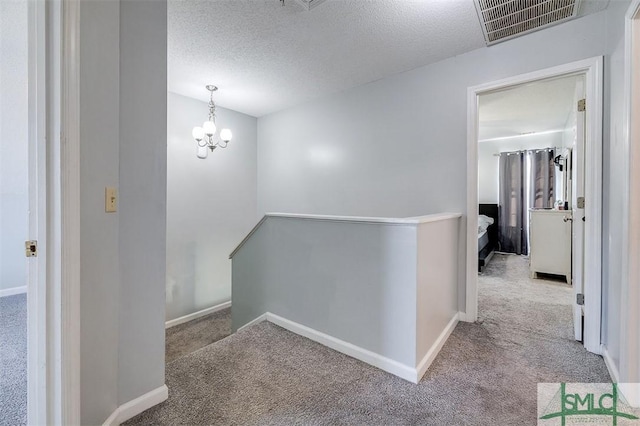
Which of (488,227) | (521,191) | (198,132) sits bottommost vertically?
(488,227)

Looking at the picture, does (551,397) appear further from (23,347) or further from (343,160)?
(23,347)

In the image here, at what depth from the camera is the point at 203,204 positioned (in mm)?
3975

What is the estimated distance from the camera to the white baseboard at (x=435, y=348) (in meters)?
1.75

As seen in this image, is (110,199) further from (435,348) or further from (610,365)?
(610,365)

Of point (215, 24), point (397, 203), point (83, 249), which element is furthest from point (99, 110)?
point (397, 203)

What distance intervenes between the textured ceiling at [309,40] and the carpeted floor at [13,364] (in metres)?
2.55

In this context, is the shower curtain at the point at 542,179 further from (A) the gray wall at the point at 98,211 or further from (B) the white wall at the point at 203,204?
(A) the gray wall at the point at 98,211

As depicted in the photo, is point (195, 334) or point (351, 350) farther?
point (195, 334)

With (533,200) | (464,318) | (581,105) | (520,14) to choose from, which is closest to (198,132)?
(520,14)

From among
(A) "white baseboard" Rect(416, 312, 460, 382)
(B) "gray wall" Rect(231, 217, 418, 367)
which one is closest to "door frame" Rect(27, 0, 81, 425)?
(B) "gray wall" Rect(231, 217, 418, 367)

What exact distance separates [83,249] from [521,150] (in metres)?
7.24

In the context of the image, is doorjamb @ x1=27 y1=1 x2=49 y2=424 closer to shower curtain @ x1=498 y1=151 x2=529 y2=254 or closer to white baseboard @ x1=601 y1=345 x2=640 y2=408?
white baseboard @ x1=601 y1=345 x2=640 y2=408
